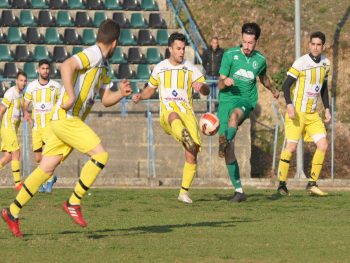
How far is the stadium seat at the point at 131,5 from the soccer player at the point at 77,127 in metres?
21.8

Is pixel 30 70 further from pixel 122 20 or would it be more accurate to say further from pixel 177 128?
pixel 177 128

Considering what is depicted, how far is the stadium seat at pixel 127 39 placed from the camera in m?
32.5

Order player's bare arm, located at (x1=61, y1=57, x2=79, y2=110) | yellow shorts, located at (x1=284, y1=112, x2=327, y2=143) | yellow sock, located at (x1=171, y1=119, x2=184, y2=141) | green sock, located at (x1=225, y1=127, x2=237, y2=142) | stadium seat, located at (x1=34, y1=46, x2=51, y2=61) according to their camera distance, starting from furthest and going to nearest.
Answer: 1. stadium seat, located at (x1=34, y1=46, x2=51, y2=61)
2. yellow shorts, located at (x1=284, y1=112, x2=327, y2=143)
3. green sock, located at (x1=225, y1=127, x2=237, y2=142)
4. yellow sock, located at (x1=171, y1=119, x2=184, y2=141)
5. player's bare arm, located at (x1=61, y1=57, x2=79, y2=110)

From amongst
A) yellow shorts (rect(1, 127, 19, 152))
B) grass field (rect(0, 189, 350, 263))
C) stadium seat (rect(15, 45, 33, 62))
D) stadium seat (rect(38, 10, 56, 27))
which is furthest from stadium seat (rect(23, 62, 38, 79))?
grass field (rect(0, 189, 350, 263))

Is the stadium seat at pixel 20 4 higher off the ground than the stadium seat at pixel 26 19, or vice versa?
the stadium seat at pixel 20 4

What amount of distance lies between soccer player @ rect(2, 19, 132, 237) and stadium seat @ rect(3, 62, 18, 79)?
19.3 m

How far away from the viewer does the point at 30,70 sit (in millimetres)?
30938

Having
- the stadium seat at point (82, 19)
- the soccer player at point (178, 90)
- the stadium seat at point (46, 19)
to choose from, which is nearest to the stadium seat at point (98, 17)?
the stadium seat at point (82, 19)

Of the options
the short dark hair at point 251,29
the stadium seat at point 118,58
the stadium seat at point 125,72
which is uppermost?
the short dark hair at point 251,29

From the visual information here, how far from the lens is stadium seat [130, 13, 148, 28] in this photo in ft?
109

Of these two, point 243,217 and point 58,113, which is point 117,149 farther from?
point 58,113

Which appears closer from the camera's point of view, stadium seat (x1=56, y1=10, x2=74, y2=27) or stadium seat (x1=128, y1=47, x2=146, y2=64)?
stadium seat (x1=128, y1=47, x2=146, y2=64)

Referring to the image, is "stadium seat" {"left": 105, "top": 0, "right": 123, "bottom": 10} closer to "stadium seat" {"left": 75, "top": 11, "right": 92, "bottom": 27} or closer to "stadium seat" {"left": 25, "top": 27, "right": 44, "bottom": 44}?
"stadium seat" {"left": 75, "top": 11, "right": 92, "bottom": 27}

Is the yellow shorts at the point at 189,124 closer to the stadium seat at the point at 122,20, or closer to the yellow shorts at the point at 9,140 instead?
the yellow shorts at the point at 9,140
